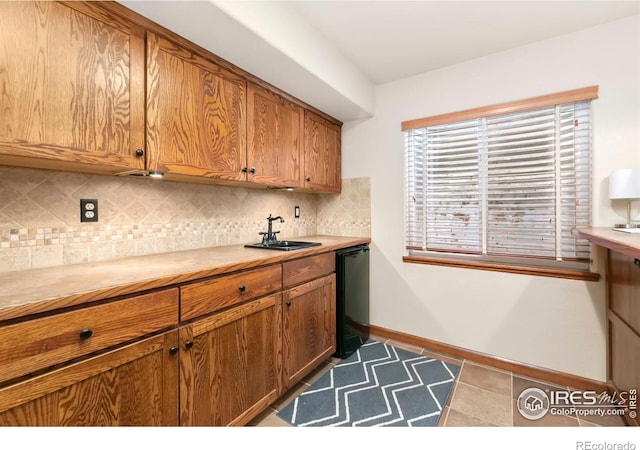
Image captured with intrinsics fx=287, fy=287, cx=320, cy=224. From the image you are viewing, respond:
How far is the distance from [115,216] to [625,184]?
2930 mm

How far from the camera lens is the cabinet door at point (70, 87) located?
1.06 metres

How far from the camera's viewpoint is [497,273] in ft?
7.32

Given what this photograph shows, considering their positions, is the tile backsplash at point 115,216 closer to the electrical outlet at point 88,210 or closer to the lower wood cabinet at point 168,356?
the electrical outlet at point 88,210

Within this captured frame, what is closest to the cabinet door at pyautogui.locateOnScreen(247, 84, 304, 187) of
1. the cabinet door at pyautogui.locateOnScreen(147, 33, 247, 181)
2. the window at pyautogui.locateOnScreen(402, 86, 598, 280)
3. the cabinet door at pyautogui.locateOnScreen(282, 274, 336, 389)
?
the cabinet door at pyautogui.locateOnScreen(147, 33, 247, 181)

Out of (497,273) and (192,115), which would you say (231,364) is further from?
(497,273)

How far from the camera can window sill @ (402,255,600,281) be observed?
1.93 metres

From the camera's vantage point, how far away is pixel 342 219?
300cm

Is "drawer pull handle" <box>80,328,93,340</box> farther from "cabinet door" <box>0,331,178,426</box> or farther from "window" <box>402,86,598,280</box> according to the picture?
"window" <box>402,86,598,280</box>

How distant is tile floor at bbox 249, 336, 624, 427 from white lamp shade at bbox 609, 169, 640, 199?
128 centimetres

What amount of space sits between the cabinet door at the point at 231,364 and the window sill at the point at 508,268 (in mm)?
1432

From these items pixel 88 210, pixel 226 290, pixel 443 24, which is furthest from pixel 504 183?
pixel 88 210

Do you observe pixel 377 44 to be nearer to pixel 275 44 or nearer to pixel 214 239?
pixel 275 44

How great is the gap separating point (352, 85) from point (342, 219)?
1.26 metres

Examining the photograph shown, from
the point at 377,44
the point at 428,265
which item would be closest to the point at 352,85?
the point at 377,44
